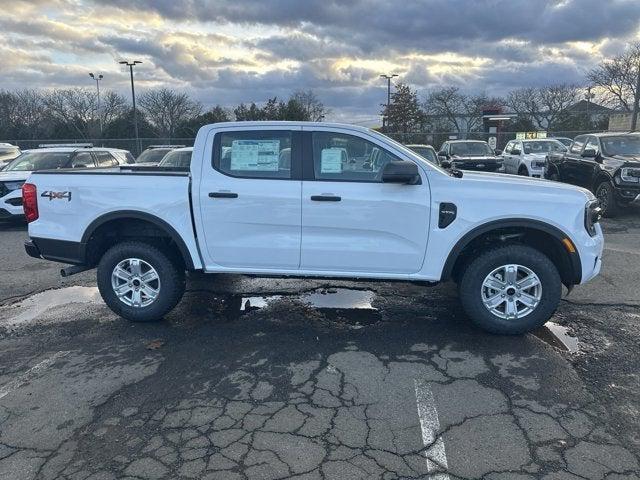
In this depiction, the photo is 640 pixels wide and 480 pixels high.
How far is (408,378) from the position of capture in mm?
3957

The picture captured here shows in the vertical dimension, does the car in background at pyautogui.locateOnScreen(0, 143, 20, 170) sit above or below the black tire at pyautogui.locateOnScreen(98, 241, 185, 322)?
above

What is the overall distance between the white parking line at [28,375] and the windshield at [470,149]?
17536 millimetres

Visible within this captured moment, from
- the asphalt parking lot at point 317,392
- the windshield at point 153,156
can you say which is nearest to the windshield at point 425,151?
the windshield at point 153,156

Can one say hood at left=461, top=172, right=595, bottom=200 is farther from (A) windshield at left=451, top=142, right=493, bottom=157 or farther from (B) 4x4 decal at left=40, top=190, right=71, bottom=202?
(A) windshield at left=451, top=142, right=493, bottom=157

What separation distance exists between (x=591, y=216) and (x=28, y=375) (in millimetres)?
4971

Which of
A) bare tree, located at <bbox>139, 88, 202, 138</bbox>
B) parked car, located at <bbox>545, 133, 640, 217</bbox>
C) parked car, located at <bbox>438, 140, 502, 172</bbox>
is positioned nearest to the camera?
parked car, located at <bbox>545, 133, 640, 217</bbox>

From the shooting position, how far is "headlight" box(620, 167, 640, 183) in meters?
10.5

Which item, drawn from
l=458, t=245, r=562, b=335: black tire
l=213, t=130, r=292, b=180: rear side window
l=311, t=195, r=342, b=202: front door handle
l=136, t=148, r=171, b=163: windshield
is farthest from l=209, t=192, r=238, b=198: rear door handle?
l=136, t=148, r=171, b=163: windshield

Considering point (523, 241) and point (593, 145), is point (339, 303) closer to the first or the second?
point (523, 241)

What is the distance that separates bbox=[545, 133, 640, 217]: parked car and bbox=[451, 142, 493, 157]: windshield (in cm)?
649

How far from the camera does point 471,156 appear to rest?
19.5 meters

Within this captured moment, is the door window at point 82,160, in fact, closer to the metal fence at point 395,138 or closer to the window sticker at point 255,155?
the window sticker at point 255,155

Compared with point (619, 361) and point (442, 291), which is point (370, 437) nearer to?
point (619, 361)

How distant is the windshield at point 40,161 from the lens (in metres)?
11.6
